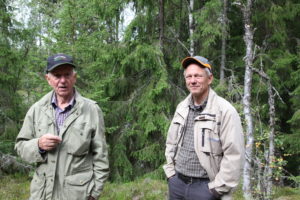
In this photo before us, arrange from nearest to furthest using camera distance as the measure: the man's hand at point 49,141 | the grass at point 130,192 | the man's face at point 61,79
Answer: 1. the man's hand at point 49,141
2. the man's face at point 61,79
3. the grass at point 130,192

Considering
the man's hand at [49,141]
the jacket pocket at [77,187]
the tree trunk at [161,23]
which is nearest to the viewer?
the man's hand at [49,141]

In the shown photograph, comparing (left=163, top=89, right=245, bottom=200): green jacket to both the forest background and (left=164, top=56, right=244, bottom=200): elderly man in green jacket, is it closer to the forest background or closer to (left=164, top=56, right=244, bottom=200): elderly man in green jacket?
(left=164, top=56, right=244, bottom=200): elderly man in green jacket

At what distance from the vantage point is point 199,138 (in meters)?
2.76

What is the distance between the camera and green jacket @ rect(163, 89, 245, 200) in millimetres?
2615

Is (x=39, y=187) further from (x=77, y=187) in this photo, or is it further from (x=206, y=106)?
(x=206, y=106)

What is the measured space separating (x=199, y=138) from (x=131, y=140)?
7.18m

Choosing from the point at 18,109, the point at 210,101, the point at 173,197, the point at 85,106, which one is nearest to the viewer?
the point at 85,106

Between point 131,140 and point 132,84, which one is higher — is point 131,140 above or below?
below

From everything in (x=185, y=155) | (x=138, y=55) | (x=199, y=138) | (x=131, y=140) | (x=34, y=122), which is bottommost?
(x=131, y=140)

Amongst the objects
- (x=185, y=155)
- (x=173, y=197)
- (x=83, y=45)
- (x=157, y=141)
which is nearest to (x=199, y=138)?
(x=185, y=155)

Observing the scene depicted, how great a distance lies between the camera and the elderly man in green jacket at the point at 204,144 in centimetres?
263

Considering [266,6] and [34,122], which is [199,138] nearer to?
[34,122]

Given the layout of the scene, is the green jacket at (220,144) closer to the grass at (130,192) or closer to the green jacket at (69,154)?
the green jacket at (69,154)

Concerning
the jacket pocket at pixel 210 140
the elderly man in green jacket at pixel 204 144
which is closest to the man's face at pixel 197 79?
the elderly man in green jacket at pixel 204 144
